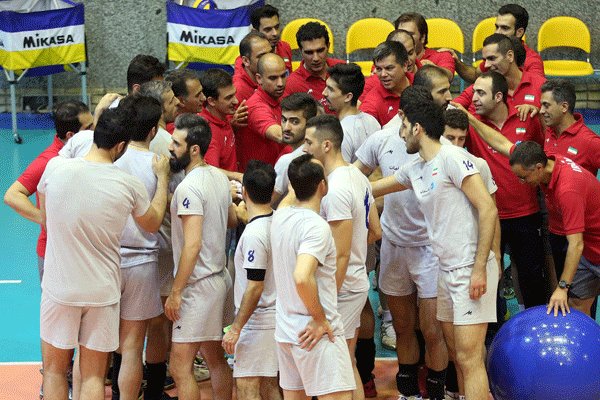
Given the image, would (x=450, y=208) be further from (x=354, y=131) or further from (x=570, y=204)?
(x=354, y=131)

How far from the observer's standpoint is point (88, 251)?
603cm

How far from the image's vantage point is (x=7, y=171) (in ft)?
44.0

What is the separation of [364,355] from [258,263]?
172 centimetres

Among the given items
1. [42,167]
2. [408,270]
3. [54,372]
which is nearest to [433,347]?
[408,270]

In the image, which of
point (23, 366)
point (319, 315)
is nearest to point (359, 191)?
point (319, 315)

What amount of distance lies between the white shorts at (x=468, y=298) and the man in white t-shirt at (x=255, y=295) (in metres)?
1.20

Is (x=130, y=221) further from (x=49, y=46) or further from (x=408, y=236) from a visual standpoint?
(x=49, y=46)

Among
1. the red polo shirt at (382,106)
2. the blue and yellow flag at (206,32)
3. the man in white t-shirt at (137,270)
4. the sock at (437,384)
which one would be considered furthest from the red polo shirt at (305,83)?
the blue and yellow flag at (206,32)

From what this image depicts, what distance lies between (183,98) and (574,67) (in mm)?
9380

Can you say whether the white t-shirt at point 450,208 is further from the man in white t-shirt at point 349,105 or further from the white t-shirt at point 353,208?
the man in white t-shirt at point 349,105

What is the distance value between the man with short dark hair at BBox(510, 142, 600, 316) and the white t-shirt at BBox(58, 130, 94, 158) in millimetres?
2979

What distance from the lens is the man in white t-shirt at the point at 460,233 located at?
250 inches

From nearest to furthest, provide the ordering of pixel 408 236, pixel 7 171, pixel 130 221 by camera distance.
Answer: pixel 130 221 < pixel 408 236 < pixel 7 171

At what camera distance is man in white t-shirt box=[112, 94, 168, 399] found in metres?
6.50
